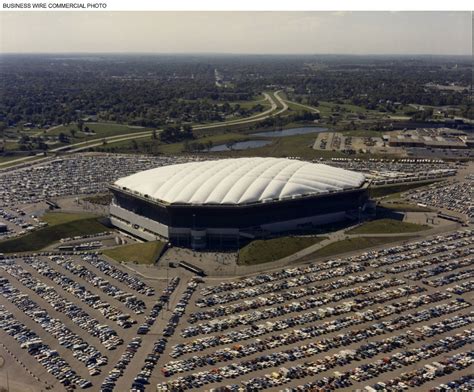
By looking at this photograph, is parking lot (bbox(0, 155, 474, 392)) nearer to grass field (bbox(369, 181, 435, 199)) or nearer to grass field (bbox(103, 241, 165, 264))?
grass field (bbox(103, 241, 165, 264))

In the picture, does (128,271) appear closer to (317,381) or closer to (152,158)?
(317,381)

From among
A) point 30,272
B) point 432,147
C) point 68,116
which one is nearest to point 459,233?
point 30,272

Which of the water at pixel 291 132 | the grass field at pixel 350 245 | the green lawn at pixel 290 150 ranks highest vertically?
the water at pixel 291 132

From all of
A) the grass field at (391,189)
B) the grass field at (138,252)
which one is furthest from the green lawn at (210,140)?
the grass field at (138,252)

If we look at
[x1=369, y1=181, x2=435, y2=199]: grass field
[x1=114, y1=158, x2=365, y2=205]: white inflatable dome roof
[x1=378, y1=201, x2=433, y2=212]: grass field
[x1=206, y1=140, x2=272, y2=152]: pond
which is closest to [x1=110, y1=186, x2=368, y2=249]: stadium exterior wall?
[x1=114, y1=158, x2=365, y2=205]: white inflatable dome roof

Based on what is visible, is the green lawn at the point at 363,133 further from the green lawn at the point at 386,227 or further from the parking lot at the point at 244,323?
the parking lot at the point at 244,323

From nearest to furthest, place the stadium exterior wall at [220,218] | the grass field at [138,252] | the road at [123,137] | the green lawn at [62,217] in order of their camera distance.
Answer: the grass field at [138,252], the stadium exterior wall at [220,218], the green lawn at [62,217], the road at [123,137]
